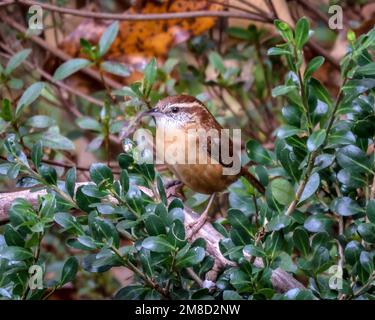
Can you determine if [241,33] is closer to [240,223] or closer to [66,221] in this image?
[240,223]

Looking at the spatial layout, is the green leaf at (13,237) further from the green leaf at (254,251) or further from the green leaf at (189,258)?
the green leaf at (254,251)

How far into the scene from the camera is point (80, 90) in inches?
198

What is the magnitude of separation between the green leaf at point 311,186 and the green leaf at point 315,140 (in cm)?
12

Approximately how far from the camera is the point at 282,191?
8.38ft

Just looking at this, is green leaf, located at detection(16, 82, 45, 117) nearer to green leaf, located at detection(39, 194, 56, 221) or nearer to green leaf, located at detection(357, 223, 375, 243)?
green leaf, located at detection(39, 194, 56, 221)

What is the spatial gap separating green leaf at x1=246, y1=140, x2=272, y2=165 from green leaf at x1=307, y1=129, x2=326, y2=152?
43 cm

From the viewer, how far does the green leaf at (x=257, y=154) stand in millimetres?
2832

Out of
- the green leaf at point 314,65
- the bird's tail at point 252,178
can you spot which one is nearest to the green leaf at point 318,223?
the green leaf at point 314,65

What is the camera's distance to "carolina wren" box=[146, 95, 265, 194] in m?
3.35

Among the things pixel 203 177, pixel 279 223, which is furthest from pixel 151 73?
pixel 279 223

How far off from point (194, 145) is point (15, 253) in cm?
129

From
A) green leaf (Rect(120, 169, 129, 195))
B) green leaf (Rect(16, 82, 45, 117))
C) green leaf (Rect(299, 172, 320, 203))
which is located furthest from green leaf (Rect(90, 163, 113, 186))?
green leaf (Rect(16, 82, 45, 117))

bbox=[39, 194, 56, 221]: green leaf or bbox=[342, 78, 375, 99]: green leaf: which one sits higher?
bbox=[342, 78, 375, 99]: green leaf

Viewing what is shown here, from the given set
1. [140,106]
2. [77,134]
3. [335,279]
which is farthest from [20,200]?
[77,134]
